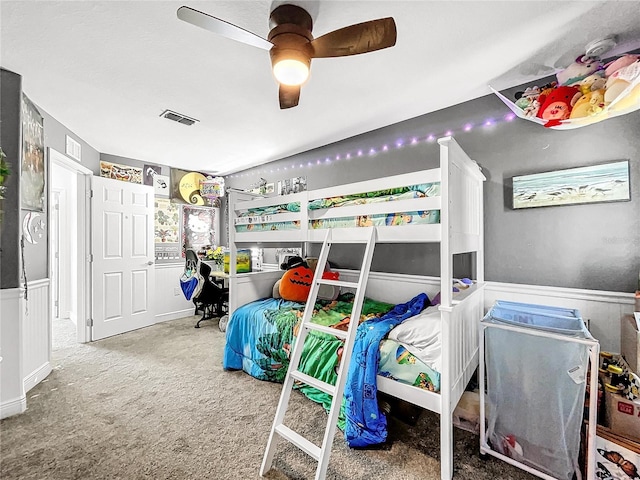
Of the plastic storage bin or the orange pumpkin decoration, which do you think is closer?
the plastic storage bin

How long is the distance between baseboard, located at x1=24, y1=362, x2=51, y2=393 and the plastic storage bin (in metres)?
3.52

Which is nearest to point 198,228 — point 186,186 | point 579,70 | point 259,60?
point 186,186

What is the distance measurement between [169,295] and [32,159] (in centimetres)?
271

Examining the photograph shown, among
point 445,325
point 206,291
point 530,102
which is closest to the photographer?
point 445,325

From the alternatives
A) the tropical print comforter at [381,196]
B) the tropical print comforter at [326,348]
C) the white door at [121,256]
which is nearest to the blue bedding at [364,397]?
the tropical print comforter at [326,348]

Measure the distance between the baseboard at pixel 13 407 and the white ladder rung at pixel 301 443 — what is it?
2.08 metres

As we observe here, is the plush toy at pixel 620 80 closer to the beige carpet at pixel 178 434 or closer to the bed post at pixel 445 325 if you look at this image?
the bed post at pixel 445 325

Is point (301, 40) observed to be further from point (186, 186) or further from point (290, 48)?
point (186, 186)

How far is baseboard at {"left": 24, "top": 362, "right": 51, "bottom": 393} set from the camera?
2543mm

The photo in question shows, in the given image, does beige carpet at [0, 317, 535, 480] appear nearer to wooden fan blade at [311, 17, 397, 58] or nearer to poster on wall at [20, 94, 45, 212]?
poster on wall at [20, 94, 45, 212]

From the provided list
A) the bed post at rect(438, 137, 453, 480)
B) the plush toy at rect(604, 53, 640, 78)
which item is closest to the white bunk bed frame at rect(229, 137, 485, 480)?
the bed post at rect(438, 137, 453, 480)

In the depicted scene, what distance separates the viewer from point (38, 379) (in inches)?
106

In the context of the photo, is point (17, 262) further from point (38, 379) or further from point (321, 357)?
point (321, 357)

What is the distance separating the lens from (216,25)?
131cm
